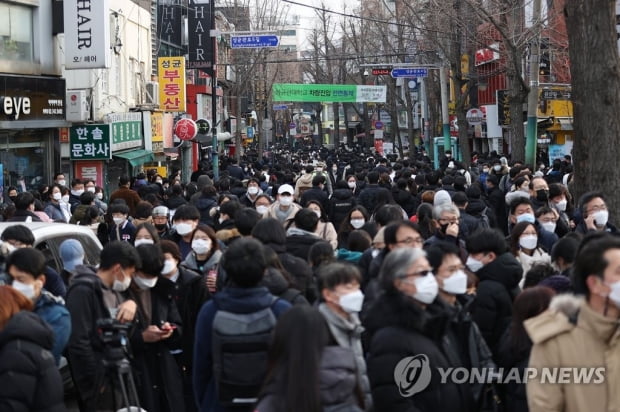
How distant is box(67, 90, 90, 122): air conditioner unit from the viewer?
24562 millimetres

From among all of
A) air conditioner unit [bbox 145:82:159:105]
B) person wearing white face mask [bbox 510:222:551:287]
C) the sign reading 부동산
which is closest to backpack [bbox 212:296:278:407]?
person wearing white face mask [bbox 510:222:551:287]

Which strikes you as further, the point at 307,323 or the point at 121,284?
the point at 121,284

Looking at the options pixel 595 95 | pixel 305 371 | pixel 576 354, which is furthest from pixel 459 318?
pixel 595 95

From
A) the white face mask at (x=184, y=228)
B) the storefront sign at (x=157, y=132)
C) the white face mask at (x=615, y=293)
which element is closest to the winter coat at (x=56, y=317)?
the white face mask at (x=615, y=293)

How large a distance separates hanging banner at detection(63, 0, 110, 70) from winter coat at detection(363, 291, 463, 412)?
61.3 ft

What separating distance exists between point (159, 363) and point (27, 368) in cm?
202

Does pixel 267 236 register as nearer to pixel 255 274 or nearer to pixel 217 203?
pixel 255 274

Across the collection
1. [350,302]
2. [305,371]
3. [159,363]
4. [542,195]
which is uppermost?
[542,195]

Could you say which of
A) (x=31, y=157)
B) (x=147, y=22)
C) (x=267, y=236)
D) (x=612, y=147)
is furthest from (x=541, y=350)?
(x=147, y=22)

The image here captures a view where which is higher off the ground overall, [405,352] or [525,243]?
[525,243]

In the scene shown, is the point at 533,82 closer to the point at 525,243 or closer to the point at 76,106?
the point at 76,106

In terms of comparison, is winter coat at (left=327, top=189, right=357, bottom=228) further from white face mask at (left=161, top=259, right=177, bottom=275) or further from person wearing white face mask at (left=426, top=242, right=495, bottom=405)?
person wearing white face mask at (left=426, top=242, right=495, bottom=405)

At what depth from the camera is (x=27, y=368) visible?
514 cm

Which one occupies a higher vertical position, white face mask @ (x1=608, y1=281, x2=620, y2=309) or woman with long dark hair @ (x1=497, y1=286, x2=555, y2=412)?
white face mask @ (x1=608, y1=281, x2=620, y2=309)
